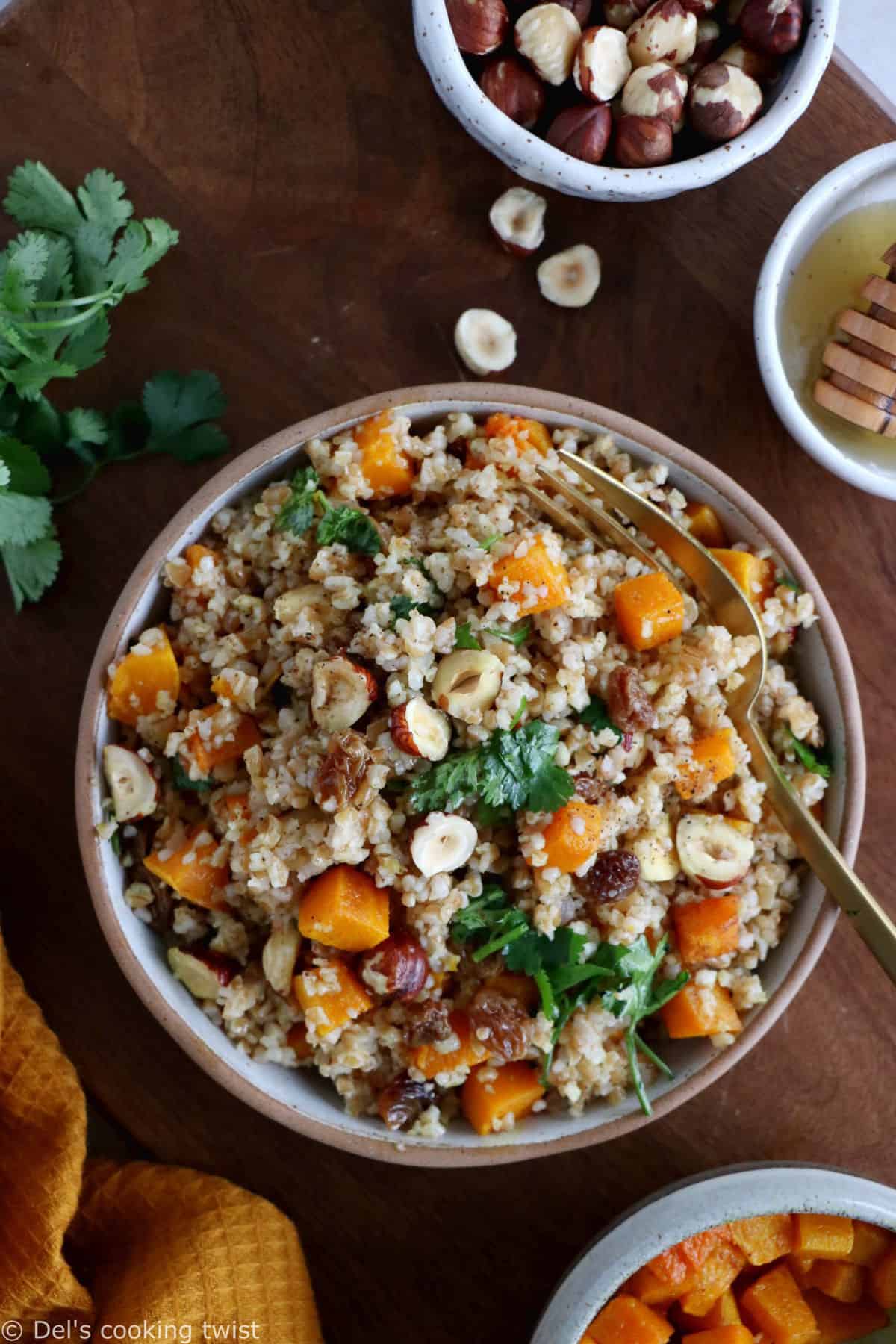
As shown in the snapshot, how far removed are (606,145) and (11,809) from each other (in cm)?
143

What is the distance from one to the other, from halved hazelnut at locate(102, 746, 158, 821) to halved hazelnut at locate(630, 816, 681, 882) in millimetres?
691

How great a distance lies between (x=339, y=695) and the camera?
146 cm

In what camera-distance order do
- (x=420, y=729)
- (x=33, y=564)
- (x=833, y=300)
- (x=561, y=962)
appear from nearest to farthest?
(x=420, y=729) < (x=561, y=962) < (x=33, y=564) < (x=833, y=300)

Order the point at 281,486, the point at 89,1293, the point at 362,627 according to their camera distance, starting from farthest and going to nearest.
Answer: the point at 89,1293
the point at 281,486
the point at 362,627

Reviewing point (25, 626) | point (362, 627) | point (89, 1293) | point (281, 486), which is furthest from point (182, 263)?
point (89, 1293)

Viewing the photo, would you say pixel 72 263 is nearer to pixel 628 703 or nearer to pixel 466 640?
pixel 466 640

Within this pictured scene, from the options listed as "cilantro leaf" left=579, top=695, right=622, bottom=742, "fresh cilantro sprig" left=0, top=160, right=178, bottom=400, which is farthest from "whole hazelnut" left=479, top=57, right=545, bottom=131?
"cilantro leaf" left=579, top=695, right=622, bottom=742

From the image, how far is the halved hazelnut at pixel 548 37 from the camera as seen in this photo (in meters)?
1.68

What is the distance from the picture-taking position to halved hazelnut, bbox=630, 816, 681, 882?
1579 mm

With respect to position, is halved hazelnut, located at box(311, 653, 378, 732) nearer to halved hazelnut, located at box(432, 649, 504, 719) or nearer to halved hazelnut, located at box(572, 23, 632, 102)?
halved hazelnut, located at box(432, 649, 504, 719)

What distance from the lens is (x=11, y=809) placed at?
186cm

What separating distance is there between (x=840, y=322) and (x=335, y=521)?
0.91m

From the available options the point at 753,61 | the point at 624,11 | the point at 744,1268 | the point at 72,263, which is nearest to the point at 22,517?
the point at 72,263

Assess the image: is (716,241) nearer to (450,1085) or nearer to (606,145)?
(606,145)
